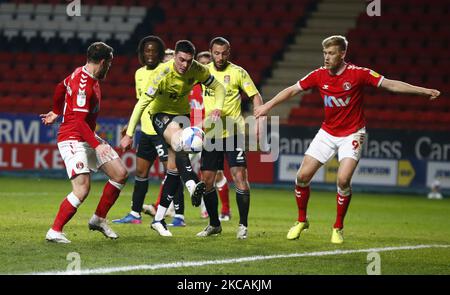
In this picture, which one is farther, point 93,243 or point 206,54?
point 206,54

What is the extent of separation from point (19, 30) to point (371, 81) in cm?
1829

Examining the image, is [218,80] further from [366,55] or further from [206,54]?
[366,55]

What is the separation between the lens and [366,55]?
23625mm

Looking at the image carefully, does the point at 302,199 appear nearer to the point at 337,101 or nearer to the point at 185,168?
the point at 337,101

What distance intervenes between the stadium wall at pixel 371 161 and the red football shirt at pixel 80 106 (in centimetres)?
1006

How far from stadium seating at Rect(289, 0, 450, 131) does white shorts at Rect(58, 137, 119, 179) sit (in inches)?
437

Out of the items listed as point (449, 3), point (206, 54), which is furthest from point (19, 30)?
point (206, 54)

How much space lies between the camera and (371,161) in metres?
18.9

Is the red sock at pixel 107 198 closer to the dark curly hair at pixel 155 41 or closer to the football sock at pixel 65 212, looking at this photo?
the football sock at pixel 65 212

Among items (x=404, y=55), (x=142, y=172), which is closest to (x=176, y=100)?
(x=142, y=172)

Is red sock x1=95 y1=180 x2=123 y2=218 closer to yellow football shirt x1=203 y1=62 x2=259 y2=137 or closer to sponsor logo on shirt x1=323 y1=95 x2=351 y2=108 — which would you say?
yellow football shirt x1=203 y1=62 x2=259 y2=137

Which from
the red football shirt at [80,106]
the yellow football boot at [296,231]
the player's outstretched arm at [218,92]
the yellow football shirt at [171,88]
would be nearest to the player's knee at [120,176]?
the red football shirt at [80,106]

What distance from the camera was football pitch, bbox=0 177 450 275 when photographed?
25.5 ft

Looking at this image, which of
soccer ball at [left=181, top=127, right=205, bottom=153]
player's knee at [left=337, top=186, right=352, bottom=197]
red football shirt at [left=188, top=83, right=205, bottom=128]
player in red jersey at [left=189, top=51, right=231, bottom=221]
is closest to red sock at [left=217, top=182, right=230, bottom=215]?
player in red jersey at [left=189, top=51, right=231, bottom=221]
